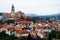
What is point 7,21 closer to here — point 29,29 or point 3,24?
point 3,24

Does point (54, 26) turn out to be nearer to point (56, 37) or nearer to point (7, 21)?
point (56, 37)

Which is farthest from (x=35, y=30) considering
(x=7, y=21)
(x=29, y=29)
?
(x=7, y=21)

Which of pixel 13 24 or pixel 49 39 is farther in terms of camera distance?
pixel 13 24

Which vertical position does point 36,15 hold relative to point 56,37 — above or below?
above

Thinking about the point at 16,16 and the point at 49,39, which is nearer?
the point at 49,39

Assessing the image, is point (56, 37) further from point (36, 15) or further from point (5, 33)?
point (5, 33)

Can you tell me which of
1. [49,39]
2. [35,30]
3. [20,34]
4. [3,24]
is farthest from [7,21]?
[49,39]

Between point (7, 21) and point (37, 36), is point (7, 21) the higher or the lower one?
the higher one

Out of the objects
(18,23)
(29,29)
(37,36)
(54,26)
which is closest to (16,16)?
(18,23)
